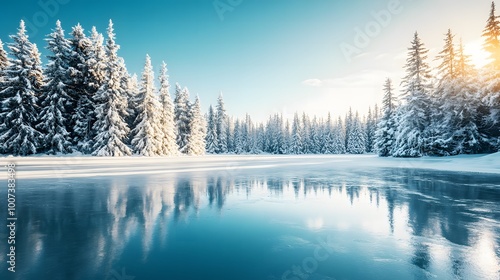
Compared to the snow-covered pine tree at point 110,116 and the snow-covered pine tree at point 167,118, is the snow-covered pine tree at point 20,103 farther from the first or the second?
the snow-covered pine tree at point 167,118

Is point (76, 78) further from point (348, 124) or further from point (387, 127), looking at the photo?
point (348, 124)

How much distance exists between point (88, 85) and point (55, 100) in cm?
491

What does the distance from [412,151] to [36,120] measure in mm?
46108

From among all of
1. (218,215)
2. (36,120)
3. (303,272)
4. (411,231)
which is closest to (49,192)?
(218,215)

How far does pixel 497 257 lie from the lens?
14.5 ft

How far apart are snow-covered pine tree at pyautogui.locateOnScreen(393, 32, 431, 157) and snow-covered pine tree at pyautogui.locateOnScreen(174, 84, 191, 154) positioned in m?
37.7

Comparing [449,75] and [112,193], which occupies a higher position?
[449,75]

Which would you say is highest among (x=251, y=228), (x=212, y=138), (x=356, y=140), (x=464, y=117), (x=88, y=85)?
(x=88, y=85)

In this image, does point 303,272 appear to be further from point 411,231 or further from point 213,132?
point 213,132

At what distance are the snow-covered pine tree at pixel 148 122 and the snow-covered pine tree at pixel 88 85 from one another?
5579mm

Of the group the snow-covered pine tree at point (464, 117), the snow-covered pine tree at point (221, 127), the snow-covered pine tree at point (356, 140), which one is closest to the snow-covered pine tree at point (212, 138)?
the snow-covered pine tree at point (221, 127)

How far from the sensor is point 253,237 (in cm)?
545

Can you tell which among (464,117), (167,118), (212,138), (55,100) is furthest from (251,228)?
(212,138)

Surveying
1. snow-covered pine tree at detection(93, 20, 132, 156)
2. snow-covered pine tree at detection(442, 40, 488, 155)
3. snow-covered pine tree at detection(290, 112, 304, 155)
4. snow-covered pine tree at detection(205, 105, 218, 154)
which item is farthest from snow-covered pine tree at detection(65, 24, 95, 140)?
snow-covered pine tree at detection(290, 112, 304, 155)
